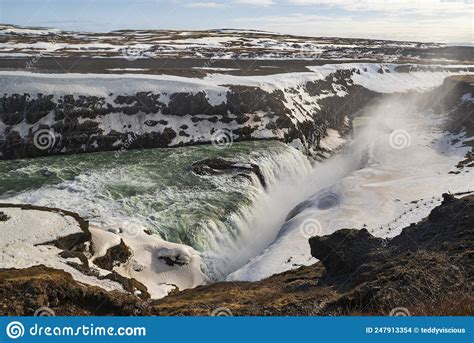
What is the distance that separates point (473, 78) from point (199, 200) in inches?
2309

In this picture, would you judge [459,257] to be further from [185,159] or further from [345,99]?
[345,99]

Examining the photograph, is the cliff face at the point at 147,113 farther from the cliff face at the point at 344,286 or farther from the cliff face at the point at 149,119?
the cliff face at the point at 344,286

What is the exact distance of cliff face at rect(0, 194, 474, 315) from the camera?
38.9ft

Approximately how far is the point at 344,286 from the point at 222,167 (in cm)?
2208

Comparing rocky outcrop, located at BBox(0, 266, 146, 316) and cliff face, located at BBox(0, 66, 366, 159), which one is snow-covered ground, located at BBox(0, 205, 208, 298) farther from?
cliff face, located at BBox(0, 66, 366, 159)

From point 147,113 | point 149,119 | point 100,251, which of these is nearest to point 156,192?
point 100,251

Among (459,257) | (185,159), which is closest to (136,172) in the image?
(185,159)

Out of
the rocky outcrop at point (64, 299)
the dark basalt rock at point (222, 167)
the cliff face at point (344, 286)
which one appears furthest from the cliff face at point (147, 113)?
the rocky outcrop at point (64, 299)

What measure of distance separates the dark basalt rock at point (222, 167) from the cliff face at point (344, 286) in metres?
14.5

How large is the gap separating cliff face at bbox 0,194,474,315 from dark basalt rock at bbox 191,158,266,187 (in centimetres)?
1449

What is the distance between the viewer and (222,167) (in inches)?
1471

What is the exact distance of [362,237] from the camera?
19.7 metres

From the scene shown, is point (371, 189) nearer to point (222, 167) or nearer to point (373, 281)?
point (222, 167)

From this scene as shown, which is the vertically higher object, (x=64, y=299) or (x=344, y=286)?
(x=64, y=299)
